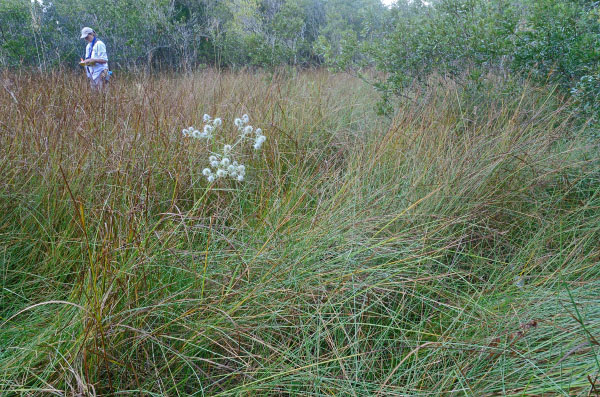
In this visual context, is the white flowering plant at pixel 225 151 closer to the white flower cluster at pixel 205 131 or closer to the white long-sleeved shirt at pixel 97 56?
the white flower cluster at pixel 205 131

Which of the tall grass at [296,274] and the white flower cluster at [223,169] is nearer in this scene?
the tall grass at [296,274]

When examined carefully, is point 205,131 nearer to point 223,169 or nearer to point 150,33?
point 223,169

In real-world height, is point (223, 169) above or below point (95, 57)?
above

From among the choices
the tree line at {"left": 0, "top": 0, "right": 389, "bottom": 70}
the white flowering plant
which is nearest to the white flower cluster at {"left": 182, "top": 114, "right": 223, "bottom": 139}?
the white flowering plant

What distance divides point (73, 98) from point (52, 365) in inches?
126

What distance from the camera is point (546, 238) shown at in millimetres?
2197

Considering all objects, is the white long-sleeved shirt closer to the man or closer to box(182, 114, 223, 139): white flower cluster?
the man

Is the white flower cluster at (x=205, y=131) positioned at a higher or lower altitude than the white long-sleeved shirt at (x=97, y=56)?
higher

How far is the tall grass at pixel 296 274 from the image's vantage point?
1415 mm

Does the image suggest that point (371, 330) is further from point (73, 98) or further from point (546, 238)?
point (73, 98)

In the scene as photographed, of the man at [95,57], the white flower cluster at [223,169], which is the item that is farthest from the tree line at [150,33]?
the white flower cluster at [223,169]

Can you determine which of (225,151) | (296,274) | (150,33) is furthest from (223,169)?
(150,33)

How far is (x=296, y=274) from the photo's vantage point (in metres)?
1.78

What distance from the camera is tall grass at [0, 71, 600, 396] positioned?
55.7 inches
